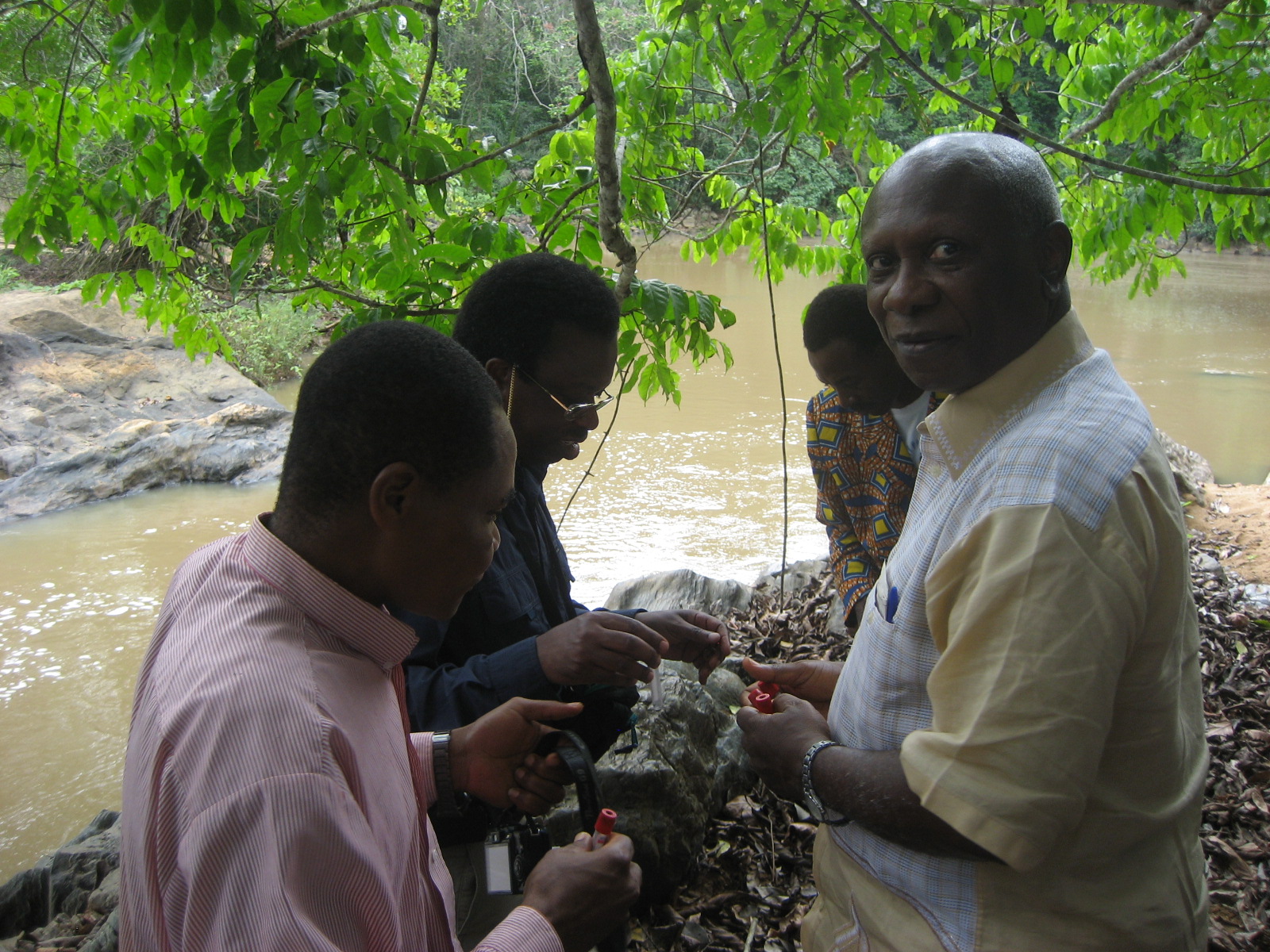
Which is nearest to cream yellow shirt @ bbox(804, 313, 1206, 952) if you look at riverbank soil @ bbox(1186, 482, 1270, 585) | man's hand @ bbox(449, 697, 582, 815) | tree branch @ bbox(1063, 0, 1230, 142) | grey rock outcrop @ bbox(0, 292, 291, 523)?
man's hand @ bbox(449, 697, 582, 815)

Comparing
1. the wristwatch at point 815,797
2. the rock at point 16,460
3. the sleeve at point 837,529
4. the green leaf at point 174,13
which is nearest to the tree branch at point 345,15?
the green leaf at point 174,13

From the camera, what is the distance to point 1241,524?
22.0 feet

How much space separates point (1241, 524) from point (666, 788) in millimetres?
6095

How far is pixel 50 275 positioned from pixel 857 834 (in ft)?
60.4

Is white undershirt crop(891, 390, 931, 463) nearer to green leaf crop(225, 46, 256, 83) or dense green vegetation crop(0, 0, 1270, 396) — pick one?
dense green vegetation crop(0, 0, 1270, 396)

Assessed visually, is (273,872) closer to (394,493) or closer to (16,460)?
(394,493)

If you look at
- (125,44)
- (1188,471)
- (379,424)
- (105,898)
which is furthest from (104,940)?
(1188,471)

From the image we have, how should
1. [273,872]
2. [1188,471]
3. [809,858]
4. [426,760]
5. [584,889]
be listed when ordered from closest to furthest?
[273,872], [584,889], [426,760], [809,858], [1188,471]

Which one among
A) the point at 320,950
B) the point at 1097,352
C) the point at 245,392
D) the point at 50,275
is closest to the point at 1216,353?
the point at 245,392

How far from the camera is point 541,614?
1.99 meters

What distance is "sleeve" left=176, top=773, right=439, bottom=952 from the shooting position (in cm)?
90

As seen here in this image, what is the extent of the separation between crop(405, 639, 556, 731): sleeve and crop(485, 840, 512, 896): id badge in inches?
9.6

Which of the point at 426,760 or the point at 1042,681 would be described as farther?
the point at 426,760

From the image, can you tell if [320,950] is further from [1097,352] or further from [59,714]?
[59,714]
